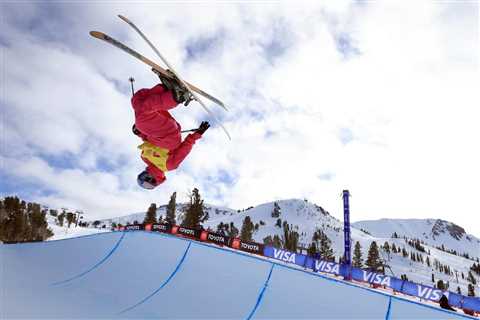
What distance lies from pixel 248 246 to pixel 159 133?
61.8ft

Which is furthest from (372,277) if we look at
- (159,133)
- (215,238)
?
(159,133)

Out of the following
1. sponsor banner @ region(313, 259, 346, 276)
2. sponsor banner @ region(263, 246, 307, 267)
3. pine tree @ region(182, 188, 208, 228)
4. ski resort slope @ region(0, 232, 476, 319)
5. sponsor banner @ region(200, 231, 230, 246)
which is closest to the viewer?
ski resort slope @ region(0, 232, 476, 319)

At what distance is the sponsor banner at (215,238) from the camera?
24.0 m

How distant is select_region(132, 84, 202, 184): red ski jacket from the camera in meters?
4.49

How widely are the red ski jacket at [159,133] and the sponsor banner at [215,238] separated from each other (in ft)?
60.8

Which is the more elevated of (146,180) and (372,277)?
(146,180)

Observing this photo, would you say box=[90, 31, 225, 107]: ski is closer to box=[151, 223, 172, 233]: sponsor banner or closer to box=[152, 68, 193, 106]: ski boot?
box=[152, 68, 193, 106]: ski boot

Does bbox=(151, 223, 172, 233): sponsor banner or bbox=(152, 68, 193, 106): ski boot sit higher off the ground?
bbox=(152, 68, 193, 106): ski boot

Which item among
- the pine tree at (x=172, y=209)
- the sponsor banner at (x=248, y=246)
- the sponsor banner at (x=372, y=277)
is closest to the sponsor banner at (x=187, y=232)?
the sponsor banner at (x=248, y=246)

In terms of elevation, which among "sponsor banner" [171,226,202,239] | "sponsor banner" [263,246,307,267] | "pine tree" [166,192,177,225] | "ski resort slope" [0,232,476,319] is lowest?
"ski resort slope" [0,232,476,319]

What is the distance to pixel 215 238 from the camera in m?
24.4

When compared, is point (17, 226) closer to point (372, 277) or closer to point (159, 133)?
point (372, 277)

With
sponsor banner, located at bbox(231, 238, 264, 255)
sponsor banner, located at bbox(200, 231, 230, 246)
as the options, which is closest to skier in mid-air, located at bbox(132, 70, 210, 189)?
sponsor banner, located at bbox(231, 238, 264, 255)

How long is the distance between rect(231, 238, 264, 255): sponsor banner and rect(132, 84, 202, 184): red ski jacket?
17404 mm
